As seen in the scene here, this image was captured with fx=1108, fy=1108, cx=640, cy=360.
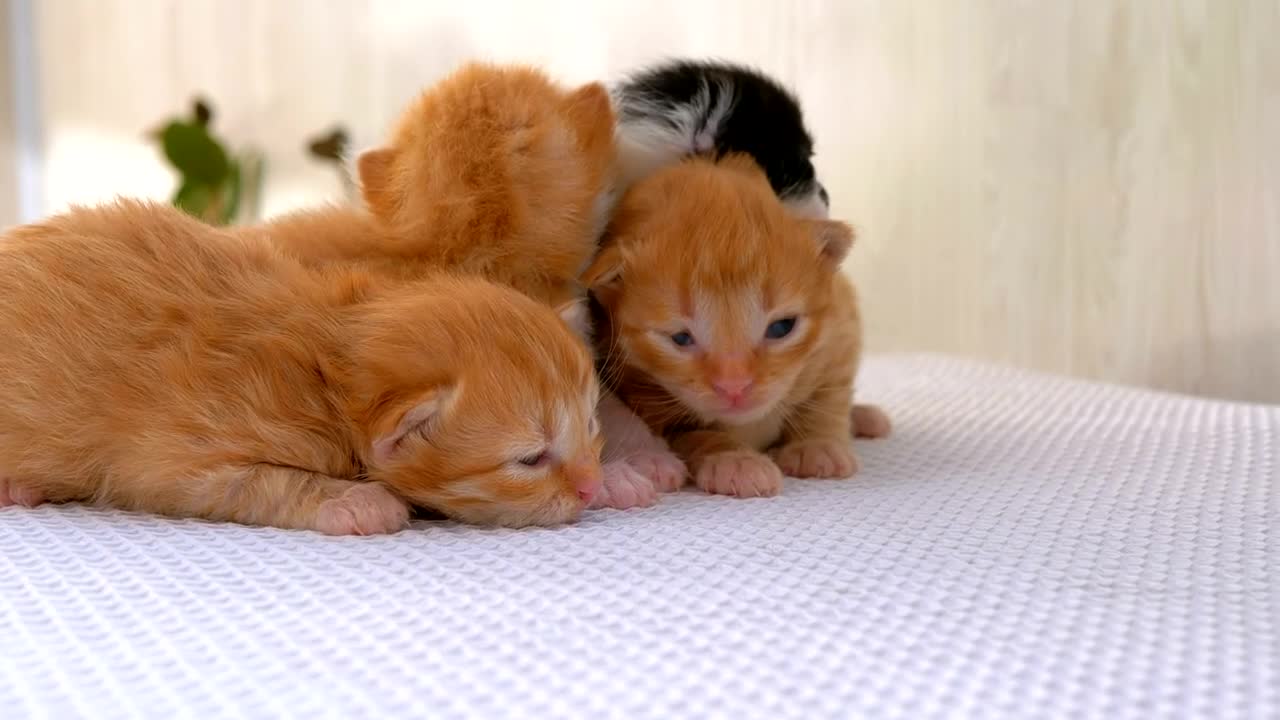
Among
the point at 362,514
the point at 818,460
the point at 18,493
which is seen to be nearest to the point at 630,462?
the point at 818,460

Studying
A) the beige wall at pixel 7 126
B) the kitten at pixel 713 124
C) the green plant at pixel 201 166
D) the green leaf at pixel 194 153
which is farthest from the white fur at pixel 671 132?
the beige wall at pixel 7 126

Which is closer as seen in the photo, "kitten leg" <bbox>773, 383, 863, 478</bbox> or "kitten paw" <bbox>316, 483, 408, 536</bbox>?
"kitten paw" <bbox>316, 483, 408, 536</bbox>

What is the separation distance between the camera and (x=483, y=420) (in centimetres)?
109

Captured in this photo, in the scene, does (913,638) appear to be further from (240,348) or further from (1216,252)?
(1216,252)

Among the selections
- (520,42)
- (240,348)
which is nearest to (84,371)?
(240,348)

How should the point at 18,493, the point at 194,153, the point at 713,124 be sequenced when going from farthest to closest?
1. the point at 194,153
2. the point at 713,124
3. the point at 18,493

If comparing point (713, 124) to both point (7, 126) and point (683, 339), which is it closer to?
point (683, 339)

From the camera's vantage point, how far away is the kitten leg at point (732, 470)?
1.28 metres

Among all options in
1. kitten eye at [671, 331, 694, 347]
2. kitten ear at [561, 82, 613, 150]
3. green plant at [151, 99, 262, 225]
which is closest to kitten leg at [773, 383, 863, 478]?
kitten eye at [671, 331, 694, 347]

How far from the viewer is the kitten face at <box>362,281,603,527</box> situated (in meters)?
1.09

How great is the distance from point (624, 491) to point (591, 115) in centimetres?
52

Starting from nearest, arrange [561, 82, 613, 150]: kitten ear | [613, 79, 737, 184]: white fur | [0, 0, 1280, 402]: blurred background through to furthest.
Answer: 1. [561, 82, 613, 150]: kitten ear
2. [613, 79, 737, 184]: white fur
3. [0, 0, 1280, 402]: blurred background

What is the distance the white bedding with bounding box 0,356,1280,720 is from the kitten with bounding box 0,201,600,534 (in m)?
0.04

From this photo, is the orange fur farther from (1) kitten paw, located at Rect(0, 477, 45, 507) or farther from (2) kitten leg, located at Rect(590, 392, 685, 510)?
(1) kitten paw, located at Rect(0, 477, 45, 507)
